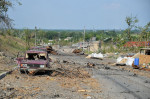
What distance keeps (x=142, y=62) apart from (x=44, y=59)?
15961mm

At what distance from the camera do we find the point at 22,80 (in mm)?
12875

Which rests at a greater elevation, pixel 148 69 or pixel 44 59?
pixel 44 59

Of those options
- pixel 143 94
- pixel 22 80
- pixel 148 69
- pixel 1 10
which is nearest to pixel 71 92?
pixel 143 94

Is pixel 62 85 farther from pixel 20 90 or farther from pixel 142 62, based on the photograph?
pixel 142 62

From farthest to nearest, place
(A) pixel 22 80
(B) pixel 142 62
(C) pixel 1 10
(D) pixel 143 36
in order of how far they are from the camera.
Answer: (D) pixel 143 36
(B) pixel 142 62
(C) pixel 1 10
(A) pixel 22 80

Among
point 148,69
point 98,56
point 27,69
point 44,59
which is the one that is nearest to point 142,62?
point 148,69

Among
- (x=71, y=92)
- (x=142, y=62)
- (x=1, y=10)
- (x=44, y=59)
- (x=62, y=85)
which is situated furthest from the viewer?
(x=142, y=62)

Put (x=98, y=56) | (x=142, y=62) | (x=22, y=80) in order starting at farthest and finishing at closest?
(x=98, y=56) < (x=142, y=62) < (x=22, y=80)

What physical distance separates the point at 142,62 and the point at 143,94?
61.8 ft

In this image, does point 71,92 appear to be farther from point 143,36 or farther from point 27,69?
point 143,36

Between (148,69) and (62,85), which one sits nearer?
(62,85)

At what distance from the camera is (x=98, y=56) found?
39.0 m

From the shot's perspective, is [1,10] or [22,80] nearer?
[22,80]

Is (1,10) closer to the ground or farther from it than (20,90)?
farther from it
